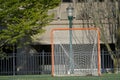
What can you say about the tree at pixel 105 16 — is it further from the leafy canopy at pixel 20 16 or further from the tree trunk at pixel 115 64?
the leafy canopy at pixel 20 16

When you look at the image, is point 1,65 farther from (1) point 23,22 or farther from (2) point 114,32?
(2) point 114,32

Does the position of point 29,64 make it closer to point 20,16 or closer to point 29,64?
point 29,64

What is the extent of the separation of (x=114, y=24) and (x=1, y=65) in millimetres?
9216

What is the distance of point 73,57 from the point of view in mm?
24922

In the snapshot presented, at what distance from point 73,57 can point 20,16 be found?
206 inches

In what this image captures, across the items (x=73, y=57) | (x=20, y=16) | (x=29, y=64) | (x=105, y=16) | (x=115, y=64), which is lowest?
(x=29, y=64)

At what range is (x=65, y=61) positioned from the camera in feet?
82.1

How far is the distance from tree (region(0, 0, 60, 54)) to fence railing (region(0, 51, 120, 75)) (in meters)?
4.77

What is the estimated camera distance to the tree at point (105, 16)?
104 feet

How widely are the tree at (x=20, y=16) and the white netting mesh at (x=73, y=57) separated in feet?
7.79

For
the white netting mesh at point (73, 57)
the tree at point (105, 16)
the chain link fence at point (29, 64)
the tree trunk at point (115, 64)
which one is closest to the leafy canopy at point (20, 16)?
the white netting mesh at point (73, 57)

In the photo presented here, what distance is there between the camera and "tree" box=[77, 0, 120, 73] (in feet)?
104

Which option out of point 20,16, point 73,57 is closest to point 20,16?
point 20,16

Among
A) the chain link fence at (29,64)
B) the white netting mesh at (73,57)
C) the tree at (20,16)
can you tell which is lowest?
the chain link fence at (29,64)
